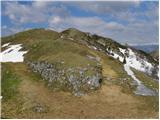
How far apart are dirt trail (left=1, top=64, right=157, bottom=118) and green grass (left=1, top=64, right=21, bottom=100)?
3.58 ft

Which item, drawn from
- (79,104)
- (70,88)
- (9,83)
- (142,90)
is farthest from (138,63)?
(9,83)

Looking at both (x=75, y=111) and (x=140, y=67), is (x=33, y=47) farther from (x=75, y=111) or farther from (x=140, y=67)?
(x=140, y=67)

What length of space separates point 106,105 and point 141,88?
10102 millimetres

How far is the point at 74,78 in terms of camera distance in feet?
201

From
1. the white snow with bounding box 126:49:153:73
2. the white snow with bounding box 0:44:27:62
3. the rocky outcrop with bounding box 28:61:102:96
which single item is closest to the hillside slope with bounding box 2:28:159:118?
the rocky outcrop with bounding box 28:61:102:96

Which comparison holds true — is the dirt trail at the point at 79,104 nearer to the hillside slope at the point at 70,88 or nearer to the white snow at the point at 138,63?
the hillside slope at the point at 70,88

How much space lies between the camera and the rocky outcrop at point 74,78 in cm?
6083

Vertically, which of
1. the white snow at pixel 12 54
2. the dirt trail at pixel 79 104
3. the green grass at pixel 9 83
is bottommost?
the dirt trail at pixel 79 104

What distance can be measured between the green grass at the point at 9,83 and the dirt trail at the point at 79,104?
109 cm

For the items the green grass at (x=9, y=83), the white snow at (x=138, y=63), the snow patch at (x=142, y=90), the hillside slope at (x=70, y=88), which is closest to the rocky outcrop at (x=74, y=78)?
the hillside slope at (x=70, y=88)

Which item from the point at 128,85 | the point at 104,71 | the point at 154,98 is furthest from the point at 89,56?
the point at 154,98

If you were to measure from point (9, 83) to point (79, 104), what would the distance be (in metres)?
12.5

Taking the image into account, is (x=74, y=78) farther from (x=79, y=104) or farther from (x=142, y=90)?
(x=142, y=90)

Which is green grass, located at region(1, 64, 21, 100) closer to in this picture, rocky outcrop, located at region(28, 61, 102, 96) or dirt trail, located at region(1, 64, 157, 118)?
dirt trail, located at region(1, 64, 157, 118)
